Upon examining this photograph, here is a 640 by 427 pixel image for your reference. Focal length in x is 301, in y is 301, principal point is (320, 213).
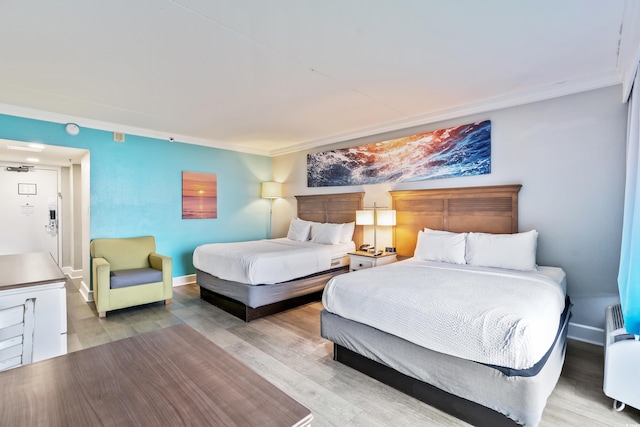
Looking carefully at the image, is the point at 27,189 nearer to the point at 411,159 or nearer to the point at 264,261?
the point at 264,261

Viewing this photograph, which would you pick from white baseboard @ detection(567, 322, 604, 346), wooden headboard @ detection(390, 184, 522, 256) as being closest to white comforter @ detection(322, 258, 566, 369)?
white baseboard @ detection(567, 322, 604, 346)

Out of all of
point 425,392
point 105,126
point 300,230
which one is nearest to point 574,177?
point 425,392

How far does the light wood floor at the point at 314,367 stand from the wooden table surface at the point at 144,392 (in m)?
1.30

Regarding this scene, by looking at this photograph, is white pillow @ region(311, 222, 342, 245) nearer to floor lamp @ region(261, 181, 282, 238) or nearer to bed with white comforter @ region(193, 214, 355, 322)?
bed with white comforter @ region(193, 214, 355, 322)

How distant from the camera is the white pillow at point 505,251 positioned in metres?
3.06

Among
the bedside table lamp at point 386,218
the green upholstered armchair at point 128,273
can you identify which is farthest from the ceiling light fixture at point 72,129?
the bedside table lamp at point 386,218

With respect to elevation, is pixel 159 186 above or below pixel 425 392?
above

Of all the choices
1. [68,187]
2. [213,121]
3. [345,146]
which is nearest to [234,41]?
[213,121]

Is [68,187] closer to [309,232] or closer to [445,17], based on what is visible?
[309,232]

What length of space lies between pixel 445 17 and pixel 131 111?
12.8 ft

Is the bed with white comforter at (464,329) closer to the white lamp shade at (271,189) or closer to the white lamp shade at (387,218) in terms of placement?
the white lamp shade at (387,218)

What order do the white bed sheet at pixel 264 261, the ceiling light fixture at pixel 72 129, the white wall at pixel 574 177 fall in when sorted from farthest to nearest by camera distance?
the ceiling light fixture at pixel 72 129 → the white bed sheet at pixel 264 261 → the white wall at pixel 574 177

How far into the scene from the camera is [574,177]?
3.14 m

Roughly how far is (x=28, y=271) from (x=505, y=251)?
424 centimetres
